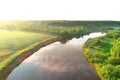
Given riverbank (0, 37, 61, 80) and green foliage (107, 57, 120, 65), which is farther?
green foliage (107, 57, 120, 65)

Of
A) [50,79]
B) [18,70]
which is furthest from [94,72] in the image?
[18,70]

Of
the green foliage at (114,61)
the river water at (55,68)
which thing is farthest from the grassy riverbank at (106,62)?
the river water at (55,68)

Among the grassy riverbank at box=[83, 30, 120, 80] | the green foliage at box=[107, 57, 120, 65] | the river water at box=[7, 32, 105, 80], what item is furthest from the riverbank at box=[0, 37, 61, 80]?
the green foliage at box=[107, 57, 120, 65]

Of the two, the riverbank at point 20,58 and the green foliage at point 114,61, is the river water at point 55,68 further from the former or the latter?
the green foliage at point 114,61

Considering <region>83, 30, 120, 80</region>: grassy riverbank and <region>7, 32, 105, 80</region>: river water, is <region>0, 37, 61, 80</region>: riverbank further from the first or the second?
<region>83, 30, 120, 80</region>: grassy riverbank

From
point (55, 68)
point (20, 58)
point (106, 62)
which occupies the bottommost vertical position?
point (55, 68)

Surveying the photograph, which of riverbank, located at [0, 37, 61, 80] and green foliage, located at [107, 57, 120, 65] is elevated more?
green foliage, located at [107, 57, 120, 65]

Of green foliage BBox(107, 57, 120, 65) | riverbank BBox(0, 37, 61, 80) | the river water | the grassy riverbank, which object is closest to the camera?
the grassy riverbank

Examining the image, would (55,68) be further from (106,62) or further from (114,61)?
(114,61)

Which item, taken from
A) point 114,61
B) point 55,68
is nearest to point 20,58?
point 55,68
